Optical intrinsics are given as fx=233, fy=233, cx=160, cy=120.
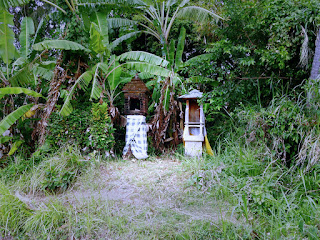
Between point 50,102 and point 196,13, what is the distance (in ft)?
12.8

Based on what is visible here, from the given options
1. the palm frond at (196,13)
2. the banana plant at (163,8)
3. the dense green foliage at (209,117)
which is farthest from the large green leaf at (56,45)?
the palm frond at (196,13)

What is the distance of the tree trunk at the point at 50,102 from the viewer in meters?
4.38

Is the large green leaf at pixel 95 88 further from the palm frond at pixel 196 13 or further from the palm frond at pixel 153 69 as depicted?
the palm frond at pixel 196 13

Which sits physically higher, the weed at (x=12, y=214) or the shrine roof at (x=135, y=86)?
the shrine roof at (x=135, y=86)

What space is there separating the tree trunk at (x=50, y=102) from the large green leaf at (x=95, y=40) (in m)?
0.82

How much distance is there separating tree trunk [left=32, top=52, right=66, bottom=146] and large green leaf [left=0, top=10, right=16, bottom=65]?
85 centimetres

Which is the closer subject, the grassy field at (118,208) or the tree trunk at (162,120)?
the grassy field at (118,208)

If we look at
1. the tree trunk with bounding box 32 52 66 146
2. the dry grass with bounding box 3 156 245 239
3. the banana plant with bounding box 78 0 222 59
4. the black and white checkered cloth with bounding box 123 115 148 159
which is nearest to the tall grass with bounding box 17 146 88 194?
the dry grass with bounding box 3 156 245 239

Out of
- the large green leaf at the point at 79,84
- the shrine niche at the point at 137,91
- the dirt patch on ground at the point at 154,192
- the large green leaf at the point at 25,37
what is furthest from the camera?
the large green leaf at the point at 25,37

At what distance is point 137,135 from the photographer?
4742mm

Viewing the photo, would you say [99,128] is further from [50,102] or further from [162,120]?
[162,120]

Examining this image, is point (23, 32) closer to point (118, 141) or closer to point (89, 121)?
point (89, 121)

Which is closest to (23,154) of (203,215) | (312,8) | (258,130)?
(203,215)

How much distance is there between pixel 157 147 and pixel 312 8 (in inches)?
141
